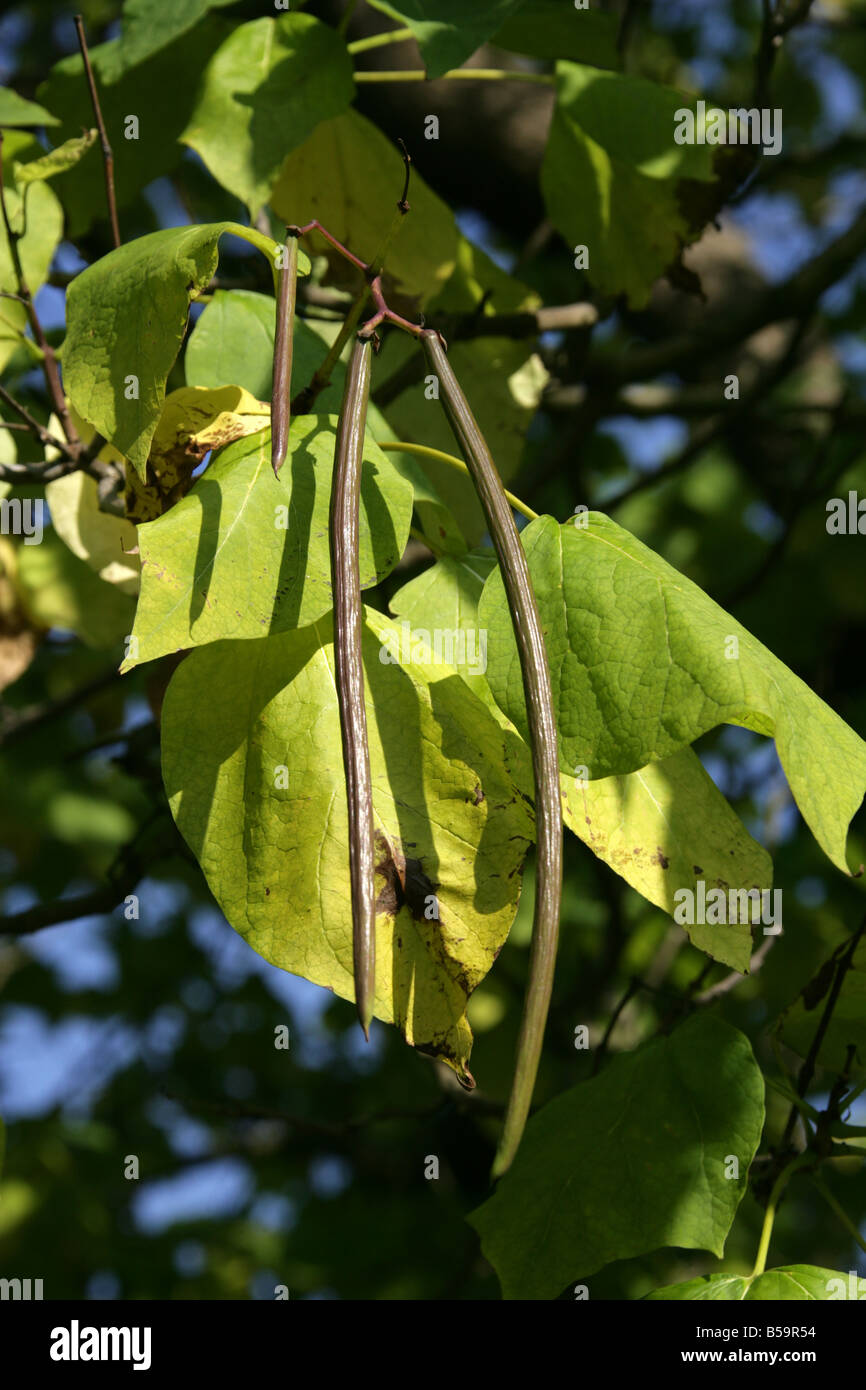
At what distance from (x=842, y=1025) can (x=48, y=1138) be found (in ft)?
6.77

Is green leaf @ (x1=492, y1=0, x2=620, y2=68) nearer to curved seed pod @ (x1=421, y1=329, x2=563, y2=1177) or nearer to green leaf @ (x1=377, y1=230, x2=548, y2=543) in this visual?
green leaf @ (x1=377, y1=230, x2=548, y2=543)

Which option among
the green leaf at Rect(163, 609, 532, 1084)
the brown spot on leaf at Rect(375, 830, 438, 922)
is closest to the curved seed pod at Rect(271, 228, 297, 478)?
the green leaf at Rect(163, 609, 532, 1084)

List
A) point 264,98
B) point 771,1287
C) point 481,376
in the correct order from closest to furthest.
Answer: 1. point 771,1287
2. point 264,98
3. point 481,376

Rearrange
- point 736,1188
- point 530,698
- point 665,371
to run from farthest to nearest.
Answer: point 665,371 → point 736,1188 → point 530,698

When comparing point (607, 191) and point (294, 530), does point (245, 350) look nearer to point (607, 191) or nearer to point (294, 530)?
point (294, 530)

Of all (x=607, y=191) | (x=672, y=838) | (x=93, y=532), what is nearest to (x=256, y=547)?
(x=672, y=838)

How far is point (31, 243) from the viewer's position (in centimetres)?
102

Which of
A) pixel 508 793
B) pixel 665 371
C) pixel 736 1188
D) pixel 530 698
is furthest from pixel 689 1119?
pixel 665 371

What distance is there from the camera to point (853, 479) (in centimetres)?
213

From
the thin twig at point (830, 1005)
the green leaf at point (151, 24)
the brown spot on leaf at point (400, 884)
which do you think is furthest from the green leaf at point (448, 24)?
the thin twig at point (830, 1005)

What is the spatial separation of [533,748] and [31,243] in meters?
0.75

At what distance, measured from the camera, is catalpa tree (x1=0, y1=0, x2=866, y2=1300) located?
0.61 meters

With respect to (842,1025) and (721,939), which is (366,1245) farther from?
(721,939)

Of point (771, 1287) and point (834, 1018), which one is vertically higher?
point (834, 1018)
